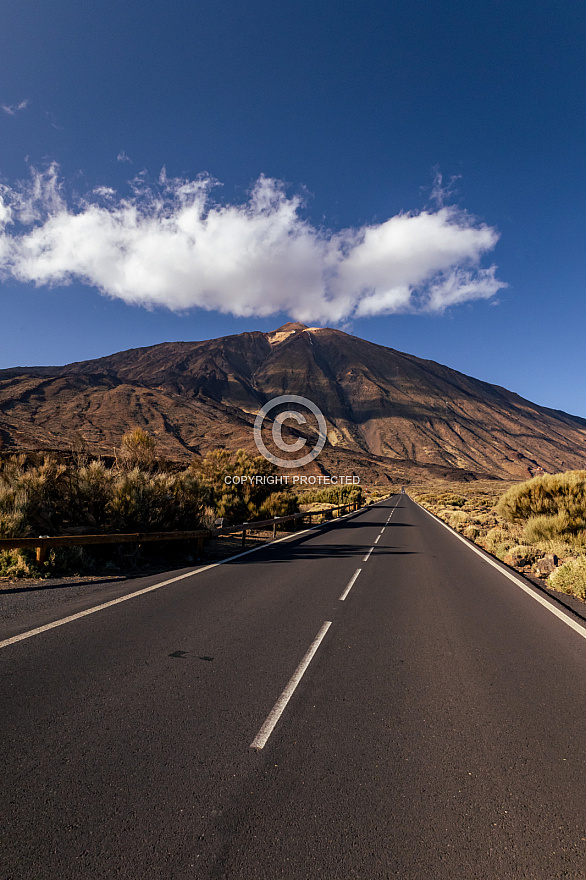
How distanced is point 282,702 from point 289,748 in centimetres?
67

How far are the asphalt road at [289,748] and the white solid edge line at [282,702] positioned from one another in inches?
1.0

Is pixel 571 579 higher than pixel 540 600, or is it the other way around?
pixel 571 579

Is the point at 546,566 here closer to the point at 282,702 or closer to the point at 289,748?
the point at 282,702

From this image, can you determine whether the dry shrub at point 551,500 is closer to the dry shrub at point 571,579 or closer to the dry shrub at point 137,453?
the dry shrub at point 571,579

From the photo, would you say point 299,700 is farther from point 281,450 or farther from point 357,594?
point 281,450

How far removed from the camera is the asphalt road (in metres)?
2.22

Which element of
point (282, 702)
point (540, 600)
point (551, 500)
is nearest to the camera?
point (282, 702)

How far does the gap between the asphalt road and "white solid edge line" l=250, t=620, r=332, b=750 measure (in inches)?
1.0

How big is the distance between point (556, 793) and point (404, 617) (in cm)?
395

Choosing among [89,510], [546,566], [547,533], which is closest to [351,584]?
[546,566]

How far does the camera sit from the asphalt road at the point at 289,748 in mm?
2217

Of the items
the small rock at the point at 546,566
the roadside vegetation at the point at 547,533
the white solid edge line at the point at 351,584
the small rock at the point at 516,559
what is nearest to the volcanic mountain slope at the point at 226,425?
the white solid edge line at the point at 351,584

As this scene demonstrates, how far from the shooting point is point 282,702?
380cm

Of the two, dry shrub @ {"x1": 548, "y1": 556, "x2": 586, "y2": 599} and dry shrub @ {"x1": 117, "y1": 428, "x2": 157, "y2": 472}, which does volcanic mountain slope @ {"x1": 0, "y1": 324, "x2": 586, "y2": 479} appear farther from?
dry shrub @ {"x1": 548, "y1": 556, "x2": 586, "y2": 599}
